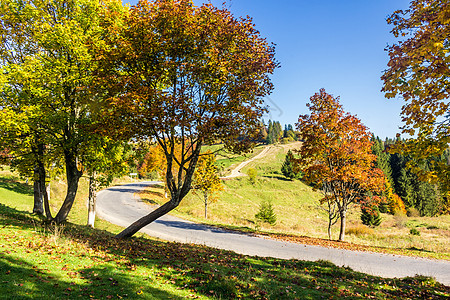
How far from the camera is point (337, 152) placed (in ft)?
57.1

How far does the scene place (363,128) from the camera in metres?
17.8

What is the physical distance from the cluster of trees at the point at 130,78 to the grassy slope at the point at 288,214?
38.5 ft

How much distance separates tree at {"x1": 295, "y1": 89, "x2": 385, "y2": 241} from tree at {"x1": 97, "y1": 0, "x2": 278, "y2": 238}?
28.9 ft

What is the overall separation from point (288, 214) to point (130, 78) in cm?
4067

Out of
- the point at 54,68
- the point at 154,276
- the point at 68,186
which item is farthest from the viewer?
the point at 68,186

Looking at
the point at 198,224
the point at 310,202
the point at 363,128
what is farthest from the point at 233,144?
the point at 310,202

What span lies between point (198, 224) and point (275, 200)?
34240 millimetres

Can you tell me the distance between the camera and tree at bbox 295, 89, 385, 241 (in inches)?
675

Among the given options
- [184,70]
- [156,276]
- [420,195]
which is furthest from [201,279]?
[420,195]

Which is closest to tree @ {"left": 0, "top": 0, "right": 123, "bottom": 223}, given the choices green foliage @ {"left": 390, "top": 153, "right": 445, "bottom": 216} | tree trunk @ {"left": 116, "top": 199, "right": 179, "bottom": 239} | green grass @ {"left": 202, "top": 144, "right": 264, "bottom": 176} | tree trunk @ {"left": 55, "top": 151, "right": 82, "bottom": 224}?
tree trunk @ {"left": 55, "top": 151, "right": 82, "bottom": 224}

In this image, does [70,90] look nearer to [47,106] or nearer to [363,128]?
[47,106]

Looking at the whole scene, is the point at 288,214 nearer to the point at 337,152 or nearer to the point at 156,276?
the point at 337,152

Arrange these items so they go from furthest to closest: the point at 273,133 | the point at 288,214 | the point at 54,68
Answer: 1. the point at 273,133
2. the point at 288,214
3. the point at 54,68

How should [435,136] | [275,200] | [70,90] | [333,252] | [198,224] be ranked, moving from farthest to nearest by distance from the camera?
[275,200]
[198,224]
[333,252]
[70,90]
[435,136]
